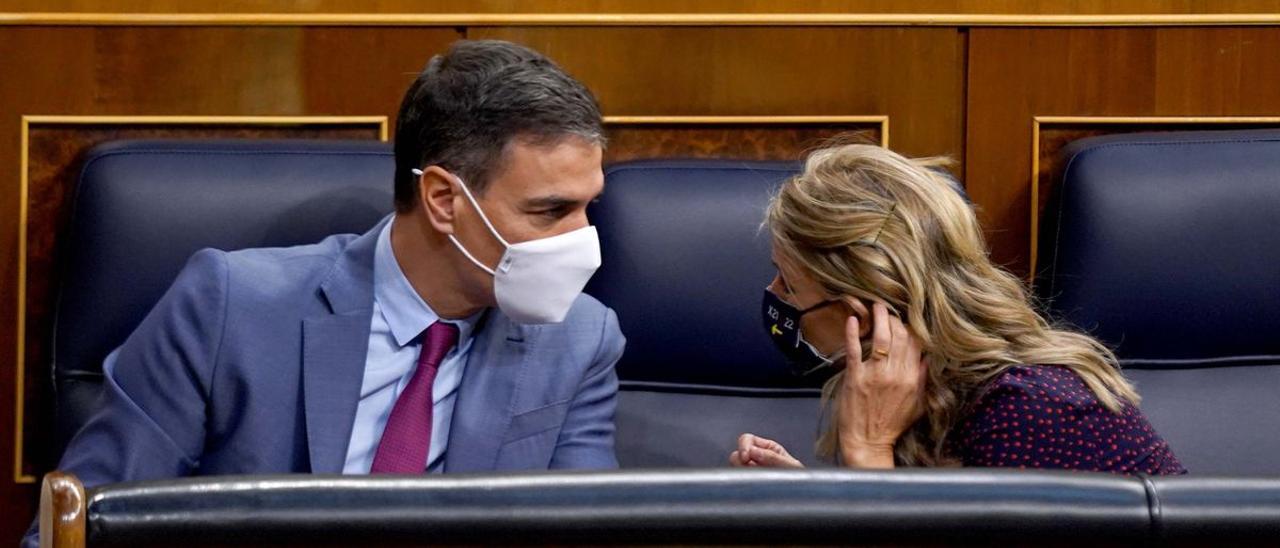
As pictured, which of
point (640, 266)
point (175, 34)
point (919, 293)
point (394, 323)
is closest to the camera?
point (919, 293)

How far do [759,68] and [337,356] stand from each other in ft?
2.40

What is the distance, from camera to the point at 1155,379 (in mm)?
1776

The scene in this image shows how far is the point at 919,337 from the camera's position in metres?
1.49

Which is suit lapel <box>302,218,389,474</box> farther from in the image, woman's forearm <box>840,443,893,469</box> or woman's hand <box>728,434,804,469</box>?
woman's forearm <box>840,443,893,469</box>

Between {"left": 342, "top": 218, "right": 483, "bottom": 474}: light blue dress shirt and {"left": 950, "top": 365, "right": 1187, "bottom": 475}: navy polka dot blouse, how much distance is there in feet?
1.76

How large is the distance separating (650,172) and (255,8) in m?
0.58

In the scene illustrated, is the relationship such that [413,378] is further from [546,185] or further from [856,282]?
[856,282]

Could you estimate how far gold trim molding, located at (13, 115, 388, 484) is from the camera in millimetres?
1889

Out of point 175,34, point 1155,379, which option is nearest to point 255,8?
point 175,34

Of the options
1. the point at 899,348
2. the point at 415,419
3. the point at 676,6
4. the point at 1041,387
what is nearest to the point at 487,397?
the point at 415,419

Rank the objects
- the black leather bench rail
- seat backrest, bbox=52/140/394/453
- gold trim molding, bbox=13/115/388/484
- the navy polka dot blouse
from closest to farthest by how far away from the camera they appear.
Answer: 1. the black leather bench rail
2. the navy polka dot blouse
3. seat backrest, bbox=52/140/394/453
4. gold trim molding, bbox=13/115/388/484

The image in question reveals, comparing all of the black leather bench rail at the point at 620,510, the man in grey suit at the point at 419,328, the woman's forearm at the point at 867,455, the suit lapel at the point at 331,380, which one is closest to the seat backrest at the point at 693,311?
the man in grey suit at the point at 419,328

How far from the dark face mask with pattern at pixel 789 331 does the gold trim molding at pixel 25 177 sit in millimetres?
578

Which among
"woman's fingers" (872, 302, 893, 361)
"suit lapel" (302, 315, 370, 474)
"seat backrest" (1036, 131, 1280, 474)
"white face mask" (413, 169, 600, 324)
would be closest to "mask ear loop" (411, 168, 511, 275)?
"white face mask" (413, 169, 600, 324)
